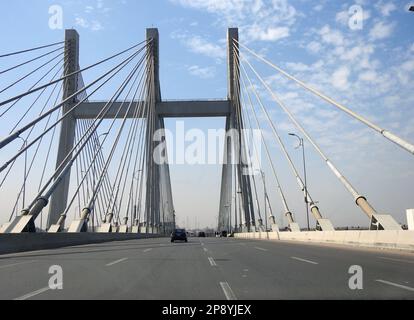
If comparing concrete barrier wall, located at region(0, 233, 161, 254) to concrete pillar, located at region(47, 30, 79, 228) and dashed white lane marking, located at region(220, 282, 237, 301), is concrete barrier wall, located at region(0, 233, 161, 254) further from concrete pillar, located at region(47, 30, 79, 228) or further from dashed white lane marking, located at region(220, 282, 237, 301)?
dashed white lane marking, located at region(220, 282, 237, 301)

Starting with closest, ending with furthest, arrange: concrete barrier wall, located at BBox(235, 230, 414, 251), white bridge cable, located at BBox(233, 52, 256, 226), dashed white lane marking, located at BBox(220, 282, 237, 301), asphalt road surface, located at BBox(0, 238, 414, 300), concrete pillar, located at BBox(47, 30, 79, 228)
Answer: dashed white lane marking, located at BBox(220, 282, 237, 301), asphalt road surface, located at BBox(0, 238, 414, 300), concrete barrier wall, located at BBox(235, 230, 414, 251), concrete pillar, located at BBox(47, 30, 79, 228), white bridge cable, located at BBox(233, 52, 256, 226)

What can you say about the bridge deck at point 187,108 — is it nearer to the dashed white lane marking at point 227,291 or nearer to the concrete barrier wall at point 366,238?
the concrete barrier wall at point 366,238

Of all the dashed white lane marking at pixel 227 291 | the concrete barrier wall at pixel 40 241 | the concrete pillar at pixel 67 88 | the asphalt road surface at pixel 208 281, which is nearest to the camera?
the dashed white lane marking at pixel 227 291

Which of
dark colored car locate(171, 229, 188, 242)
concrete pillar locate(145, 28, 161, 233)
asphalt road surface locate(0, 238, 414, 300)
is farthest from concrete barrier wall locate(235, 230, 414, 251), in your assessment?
concrete pillar locate(145, 28, 161, 233)

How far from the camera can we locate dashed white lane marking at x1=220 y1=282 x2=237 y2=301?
27.8 feet

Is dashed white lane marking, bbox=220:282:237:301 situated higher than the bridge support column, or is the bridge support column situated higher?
the bridge support column

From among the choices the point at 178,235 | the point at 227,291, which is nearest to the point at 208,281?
the point at 227,291

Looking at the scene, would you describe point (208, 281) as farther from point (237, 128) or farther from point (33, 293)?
point (237, 128)

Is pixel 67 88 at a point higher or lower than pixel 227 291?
higher

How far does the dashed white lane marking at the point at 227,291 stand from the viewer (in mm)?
8483

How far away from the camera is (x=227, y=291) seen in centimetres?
921

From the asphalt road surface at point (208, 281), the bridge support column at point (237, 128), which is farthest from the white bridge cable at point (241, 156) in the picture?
the asphalt road surface at point (208, 281)

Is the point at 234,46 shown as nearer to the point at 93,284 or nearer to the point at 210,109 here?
the point at 210,109
